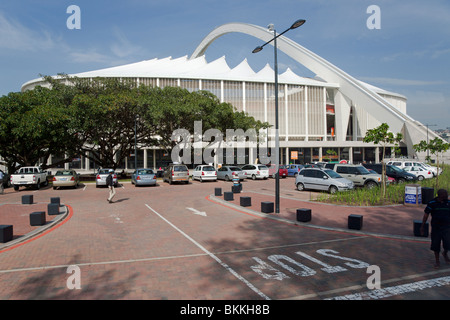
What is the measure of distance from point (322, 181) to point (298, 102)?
53495mm

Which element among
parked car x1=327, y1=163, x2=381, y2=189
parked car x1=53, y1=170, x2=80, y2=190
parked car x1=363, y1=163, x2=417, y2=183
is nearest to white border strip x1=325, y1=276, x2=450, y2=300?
parked car x1=327, y1=163, x2=381, y2=189

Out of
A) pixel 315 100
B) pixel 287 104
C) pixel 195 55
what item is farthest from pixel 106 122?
pixel 195 55

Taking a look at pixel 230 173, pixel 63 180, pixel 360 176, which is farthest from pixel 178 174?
pixel 360 176

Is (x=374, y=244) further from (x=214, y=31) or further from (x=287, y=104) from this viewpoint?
(x=214, y=31)

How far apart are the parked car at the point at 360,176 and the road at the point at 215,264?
1248 cm

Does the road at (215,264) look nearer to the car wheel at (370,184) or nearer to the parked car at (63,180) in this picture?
the car wheel at (370,184)

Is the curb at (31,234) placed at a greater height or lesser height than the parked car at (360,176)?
lesser

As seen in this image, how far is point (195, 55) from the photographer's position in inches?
4350

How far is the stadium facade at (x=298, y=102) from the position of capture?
6056 cm

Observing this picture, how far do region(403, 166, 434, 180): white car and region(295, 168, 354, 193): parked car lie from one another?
11.5 metres

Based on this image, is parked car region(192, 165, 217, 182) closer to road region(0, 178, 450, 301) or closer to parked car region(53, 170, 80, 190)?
parked car region(53, 170, 80, 190)

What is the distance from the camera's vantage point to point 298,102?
228ft

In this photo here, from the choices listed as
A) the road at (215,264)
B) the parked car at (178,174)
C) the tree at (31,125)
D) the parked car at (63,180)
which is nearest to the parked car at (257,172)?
the parked car at (178,174)

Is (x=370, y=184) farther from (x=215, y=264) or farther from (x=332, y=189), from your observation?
(x=215, y=264)
